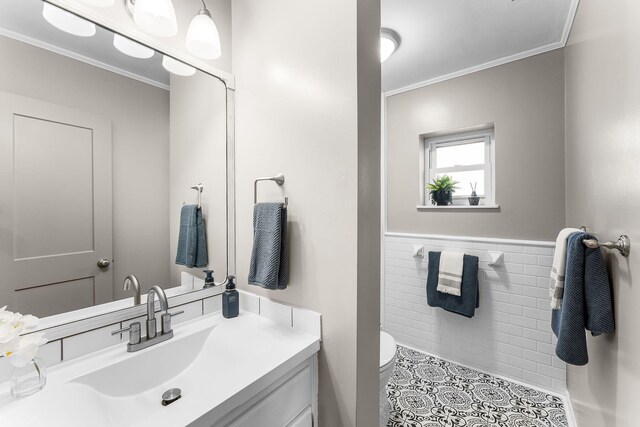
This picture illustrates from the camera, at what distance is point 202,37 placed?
1141 millimetres

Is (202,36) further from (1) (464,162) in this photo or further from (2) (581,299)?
(1) (464,162)

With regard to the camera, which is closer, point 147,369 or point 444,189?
point 147,369

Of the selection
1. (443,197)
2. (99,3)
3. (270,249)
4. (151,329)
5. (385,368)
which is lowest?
(385,368)

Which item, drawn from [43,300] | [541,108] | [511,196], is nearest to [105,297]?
[43,300]

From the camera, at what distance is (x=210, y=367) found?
3.22ft

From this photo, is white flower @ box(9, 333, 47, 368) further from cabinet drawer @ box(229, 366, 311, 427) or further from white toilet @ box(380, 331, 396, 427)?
white toilet @ box(380, 331, 396, 427)

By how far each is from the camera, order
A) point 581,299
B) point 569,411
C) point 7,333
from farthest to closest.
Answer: point 569,411 < point 581,299 < point 7,333

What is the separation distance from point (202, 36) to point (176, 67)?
0.55 ft

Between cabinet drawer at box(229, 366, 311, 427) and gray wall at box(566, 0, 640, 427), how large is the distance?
1.00 meters

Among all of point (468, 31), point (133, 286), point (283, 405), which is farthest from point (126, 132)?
point (468, 31)

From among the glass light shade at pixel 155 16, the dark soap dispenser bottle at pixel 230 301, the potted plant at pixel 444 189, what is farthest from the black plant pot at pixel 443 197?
the glass light shade at pixel 155 16

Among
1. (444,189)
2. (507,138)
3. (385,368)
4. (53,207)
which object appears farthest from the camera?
(444,189)

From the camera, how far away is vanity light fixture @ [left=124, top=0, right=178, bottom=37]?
99 centimetres

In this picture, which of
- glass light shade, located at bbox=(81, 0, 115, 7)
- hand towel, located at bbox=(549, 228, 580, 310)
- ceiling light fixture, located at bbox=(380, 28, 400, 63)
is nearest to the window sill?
hand towel, located at bbox=(549, 228, 580, 310)
